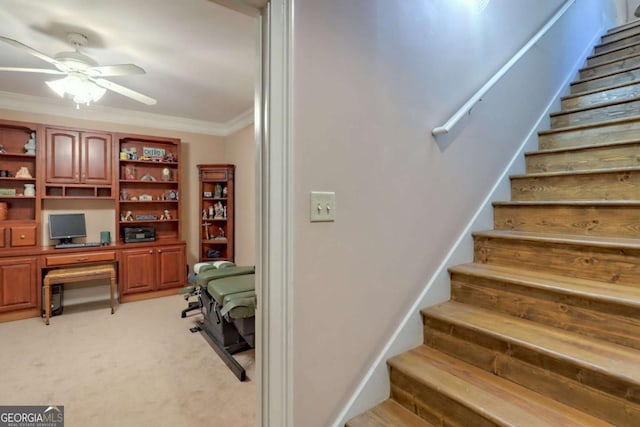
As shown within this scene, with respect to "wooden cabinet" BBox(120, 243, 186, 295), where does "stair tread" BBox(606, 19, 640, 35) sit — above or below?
above

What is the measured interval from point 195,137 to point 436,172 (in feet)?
14.2

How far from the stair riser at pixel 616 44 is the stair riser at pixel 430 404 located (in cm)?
373

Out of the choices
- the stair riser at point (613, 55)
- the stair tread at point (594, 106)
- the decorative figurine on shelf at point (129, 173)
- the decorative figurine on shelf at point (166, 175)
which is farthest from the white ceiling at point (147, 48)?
the stair riser at point (613, 55)

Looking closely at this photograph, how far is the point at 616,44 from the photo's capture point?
9.96 ft

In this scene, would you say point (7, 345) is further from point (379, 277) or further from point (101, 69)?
point (379, 277)

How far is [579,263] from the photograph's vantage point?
1448mm

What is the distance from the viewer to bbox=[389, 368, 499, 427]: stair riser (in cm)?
111

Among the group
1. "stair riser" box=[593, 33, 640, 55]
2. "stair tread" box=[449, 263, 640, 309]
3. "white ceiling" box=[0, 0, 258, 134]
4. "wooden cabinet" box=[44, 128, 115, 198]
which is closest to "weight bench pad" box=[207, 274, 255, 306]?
"stair tread" box=[449, 263, 640, 309]

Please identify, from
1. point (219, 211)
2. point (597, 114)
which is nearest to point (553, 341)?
point (597, 114)

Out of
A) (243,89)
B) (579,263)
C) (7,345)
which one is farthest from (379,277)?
(7,345)

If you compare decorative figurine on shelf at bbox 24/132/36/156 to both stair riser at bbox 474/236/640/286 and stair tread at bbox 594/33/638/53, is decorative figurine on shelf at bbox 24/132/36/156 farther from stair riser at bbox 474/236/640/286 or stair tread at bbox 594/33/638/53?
stair tread at bbox 594/33/638/53

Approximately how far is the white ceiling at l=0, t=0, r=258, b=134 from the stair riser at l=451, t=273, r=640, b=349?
1.56 m

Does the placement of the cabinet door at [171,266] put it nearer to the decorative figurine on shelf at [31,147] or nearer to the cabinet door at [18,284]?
the cabinet door at [18,284]

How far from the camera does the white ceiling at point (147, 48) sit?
210 cm
